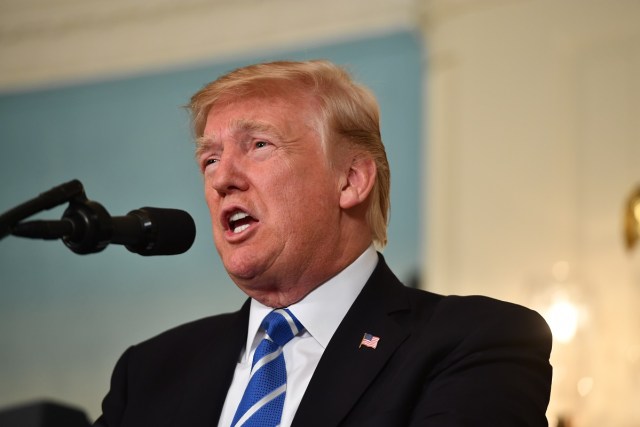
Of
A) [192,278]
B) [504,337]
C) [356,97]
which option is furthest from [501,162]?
[504,337]

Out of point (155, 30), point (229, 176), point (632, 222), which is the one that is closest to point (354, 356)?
point (229, 176)

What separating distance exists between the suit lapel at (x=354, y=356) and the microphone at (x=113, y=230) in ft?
1.28

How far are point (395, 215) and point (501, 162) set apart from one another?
61 centimetres

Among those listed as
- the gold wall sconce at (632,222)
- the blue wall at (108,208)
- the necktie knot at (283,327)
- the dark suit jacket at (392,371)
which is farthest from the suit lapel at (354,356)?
the blue wall at (108,208)

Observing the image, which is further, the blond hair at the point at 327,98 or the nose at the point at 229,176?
the blond hair at the point at 327,98

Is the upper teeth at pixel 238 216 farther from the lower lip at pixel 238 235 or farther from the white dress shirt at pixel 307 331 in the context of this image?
the white dress shirt at pixel 307 331

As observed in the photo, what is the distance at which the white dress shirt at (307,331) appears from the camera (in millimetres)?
2092

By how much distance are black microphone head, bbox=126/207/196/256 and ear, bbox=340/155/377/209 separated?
2.04 ft

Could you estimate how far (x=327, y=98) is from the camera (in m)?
2.36

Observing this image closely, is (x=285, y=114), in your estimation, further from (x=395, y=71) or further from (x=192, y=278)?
(x=192, y=278)

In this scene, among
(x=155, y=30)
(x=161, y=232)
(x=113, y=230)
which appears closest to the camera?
(x=113, y=230)

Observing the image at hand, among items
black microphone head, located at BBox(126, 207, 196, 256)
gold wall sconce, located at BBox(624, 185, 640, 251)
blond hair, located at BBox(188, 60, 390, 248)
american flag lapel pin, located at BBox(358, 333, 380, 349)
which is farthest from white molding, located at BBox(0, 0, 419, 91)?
black microphone head, located at BBox(126, 207, 196, 256)

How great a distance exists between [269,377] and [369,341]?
20 cm

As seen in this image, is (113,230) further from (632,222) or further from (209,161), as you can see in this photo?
(632,222)
